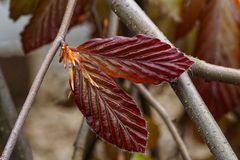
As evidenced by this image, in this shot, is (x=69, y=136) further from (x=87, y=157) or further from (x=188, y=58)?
(x=188, y=58)

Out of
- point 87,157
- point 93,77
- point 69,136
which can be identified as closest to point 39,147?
point 69,136

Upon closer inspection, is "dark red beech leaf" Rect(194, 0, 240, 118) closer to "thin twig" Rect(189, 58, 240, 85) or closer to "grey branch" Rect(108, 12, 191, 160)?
"grey branch" Rect(108, 12, 191, 160)

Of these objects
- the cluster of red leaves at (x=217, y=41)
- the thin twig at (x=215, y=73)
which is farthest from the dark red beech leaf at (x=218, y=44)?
the thin twig at (x=215, y=73)

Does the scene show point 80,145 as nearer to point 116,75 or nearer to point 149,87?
point 116,75

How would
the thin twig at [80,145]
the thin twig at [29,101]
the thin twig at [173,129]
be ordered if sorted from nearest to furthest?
1. the thin twig at [29,101]
2. the thin twig at [173,129]
3. the thin twig at [80,145]

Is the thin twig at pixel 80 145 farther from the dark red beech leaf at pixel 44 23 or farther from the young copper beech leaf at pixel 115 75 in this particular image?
the young copper beech leaf at pixel 115 75

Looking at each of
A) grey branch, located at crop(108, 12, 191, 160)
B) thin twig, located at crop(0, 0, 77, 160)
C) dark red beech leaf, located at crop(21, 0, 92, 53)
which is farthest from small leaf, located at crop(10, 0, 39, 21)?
thin twig, located at crop(0, 0, 77, 160)
